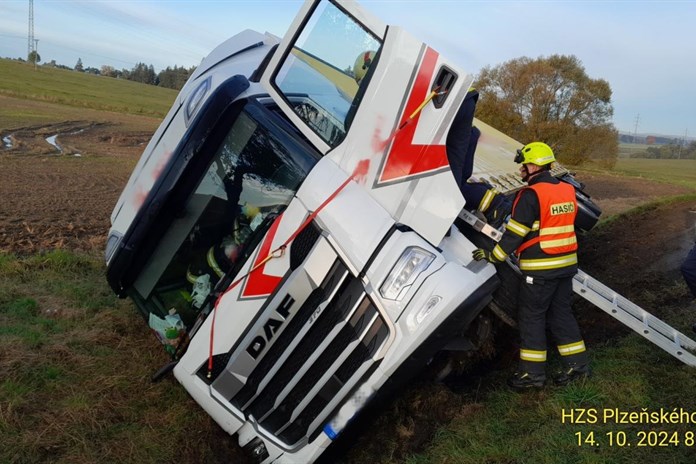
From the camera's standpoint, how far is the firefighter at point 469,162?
326 centimetres

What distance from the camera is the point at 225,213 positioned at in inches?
134

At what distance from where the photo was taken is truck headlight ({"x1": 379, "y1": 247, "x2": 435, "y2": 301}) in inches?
105

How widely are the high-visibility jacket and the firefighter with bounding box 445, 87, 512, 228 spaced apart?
1.35ft

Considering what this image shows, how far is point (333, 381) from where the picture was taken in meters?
2.79

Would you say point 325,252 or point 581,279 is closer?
point 325,252

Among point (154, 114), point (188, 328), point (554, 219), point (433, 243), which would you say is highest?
point (554, 219)

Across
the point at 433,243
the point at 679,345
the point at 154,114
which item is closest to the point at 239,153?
the point at 433,243

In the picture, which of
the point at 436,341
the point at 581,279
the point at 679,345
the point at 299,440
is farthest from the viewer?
the point at 581,279

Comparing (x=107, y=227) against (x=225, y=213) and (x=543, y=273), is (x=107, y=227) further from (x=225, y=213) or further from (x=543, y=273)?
(x=543, y=273)

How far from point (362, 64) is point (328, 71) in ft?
0.84

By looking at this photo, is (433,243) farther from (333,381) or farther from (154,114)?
(154,114)

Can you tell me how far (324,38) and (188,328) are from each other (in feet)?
6.38

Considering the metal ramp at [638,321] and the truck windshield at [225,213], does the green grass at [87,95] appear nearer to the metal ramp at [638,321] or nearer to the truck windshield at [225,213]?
the truck windshield at [225,213]

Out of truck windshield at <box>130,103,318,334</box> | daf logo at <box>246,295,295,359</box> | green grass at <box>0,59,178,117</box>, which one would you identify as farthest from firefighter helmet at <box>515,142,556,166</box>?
green grass at <box>0,59,178,117</box>
